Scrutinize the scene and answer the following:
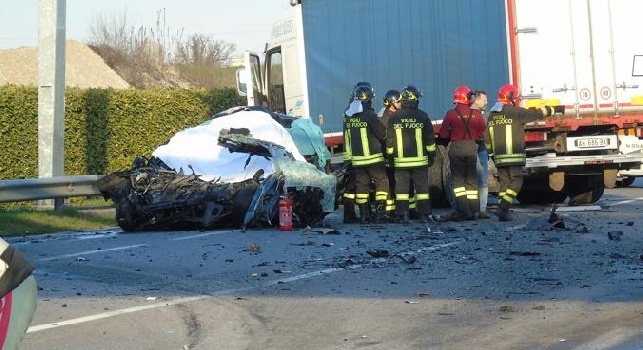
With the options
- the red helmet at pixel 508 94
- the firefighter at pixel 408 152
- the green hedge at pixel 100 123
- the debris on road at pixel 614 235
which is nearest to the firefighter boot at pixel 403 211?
the firefighter at pixel 408 152

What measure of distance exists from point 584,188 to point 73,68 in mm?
39712

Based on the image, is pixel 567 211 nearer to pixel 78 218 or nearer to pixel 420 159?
pixel 420 159

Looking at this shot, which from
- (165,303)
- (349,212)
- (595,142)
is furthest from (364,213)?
(165,303)

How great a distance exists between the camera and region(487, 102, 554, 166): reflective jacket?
14.0 meters

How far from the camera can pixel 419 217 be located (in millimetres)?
13773

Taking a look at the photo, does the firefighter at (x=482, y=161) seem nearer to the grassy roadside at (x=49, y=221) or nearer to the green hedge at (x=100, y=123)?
the grassy roadside at (x=49, y=221)

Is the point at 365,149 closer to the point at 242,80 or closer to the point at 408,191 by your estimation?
the point at 408,191

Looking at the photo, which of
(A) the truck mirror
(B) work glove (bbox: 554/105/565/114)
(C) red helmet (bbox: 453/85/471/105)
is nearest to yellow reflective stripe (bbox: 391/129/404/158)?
(C) red helmet (bbox: 453/85/471/105)

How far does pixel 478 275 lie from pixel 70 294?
10.8 ft

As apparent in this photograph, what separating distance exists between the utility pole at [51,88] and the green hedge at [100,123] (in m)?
3.68

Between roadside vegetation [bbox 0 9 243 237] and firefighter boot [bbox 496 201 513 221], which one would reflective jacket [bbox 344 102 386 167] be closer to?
firefighter boot [bbox 496 201 513 221]

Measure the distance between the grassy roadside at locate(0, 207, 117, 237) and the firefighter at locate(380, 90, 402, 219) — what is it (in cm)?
371

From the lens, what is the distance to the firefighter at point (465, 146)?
1392 cm

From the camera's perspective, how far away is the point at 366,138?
13578 mm
